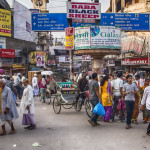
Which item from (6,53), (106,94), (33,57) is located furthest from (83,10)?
(33,57)

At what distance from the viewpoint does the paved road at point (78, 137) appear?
5430mm

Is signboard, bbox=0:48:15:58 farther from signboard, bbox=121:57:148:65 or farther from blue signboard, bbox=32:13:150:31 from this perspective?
signboard, bbox=121:57:148:65


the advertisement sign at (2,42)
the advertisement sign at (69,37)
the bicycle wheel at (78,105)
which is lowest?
the bicycle wheel at (78,105)

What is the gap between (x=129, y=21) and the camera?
2222 cm

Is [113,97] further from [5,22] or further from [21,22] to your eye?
[21,22]

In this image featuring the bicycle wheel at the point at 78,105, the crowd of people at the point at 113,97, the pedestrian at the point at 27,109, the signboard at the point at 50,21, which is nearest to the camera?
the pedestrian at the point at 27,109

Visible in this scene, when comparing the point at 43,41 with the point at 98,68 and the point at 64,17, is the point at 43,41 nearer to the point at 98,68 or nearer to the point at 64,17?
the point at 64,17

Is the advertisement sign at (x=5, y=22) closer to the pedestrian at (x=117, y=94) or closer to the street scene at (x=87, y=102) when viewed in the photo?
the street scene at (x=87, y=102)

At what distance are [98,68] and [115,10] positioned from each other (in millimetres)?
23693

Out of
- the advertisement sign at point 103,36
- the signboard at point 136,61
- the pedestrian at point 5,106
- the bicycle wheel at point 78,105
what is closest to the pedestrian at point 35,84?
the advertisement sign at point 103,36

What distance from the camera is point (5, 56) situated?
1113 inches

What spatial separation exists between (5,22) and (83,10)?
17741 millimetres

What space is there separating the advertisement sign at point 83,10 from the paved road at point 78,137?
902 cm

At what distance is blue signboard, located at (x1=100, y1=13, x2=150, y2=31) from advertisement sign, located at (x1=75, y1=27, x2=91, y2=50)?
29.8 feet
